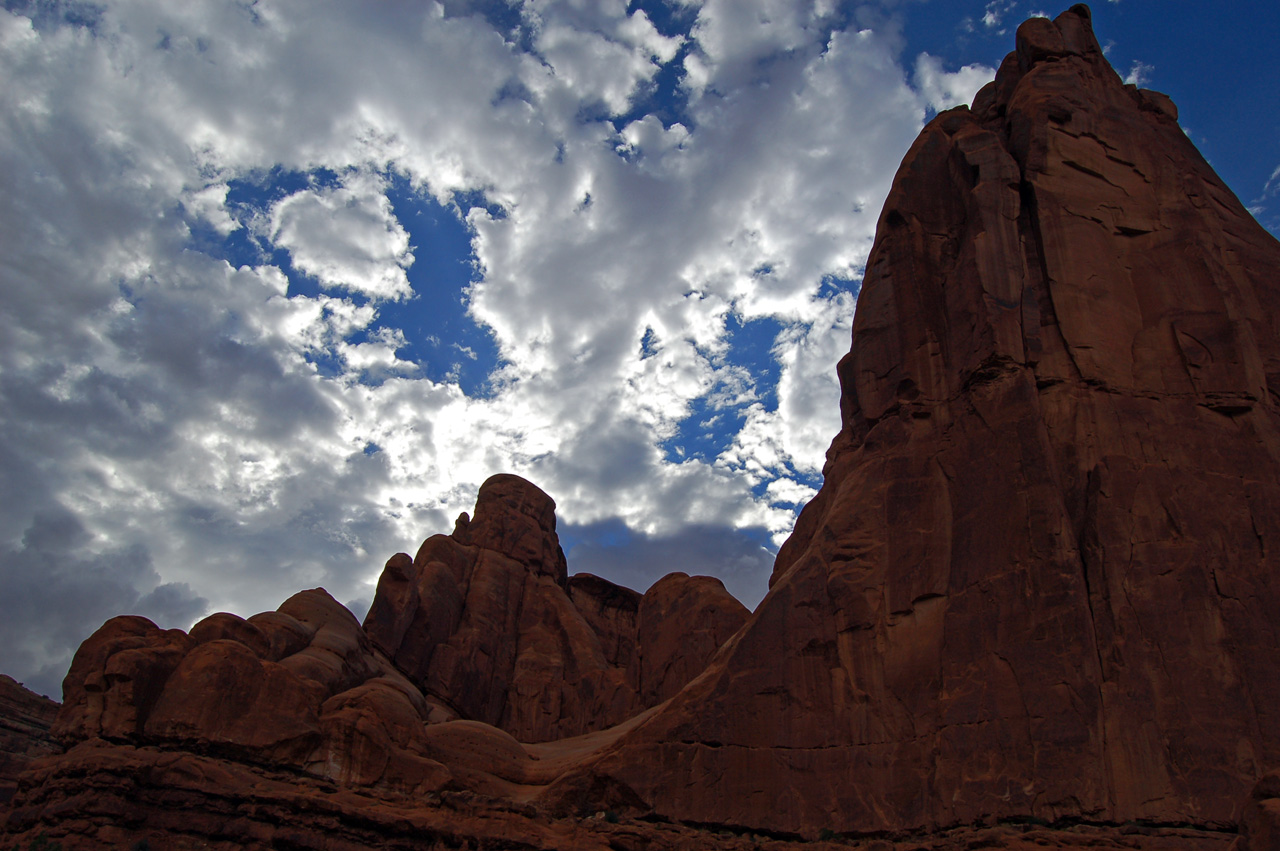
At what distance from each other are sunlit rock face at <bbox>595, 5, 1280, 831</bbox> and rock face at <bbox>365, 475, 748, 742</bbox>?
2214 centimetres

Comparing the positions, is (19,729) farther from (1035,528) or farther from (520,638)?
(1035,528)

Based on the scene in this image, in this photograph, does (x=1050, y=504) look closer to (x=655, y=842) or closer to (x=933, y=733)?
(x=933, y=733)

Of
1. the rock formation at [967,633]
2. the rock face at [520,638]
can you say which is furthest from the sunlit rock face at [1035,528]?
the rock face at [520,638]

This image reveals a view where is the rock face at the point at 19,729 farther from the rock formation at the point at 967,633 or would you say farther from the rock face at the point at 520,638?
the rock formation at the point at 967,633

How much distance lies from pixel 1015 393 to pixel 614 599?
50.1m

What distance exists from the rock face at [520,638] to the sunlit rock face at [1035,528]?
2214 cm

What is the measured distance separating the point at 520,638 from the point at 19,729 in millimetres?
28961

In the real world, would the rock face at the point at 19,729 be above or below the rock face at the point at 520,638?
below

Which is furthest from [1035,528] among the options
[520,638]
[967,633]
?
[520,638]

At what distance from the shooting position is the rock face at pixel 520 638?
5462 cm

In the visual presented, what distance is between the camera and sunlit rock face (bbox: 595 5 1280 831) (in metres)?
25.2

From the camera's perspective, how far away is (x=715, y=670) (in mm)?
33312

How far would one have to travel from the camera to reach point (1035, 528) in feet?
93.1

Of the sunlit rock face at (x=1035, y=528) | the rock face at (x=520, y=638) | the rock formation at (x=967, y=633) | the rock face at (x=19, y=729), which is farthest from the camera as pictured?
the rock face at (x=520, y=638)
